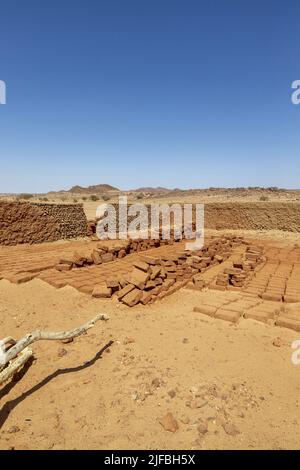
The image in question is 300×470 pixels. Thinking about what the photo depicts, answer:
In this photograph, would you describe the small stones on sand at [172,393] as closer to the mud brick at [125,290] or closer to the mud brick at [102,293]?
Answer: the mud brick at [125,290]

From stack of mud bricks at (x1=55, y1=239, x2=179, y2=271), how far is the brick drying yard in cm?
61

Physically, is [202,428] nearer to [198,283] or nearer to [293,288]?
[198,283]

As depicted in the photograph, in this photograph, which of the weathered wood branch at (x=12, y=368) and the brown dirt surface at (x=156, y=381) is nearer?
the brown dirt surface at (x=156, y=381)

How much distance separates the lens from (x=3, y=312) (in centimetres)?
454

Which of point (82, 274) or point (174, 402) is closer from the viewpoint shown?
point (174, 402)

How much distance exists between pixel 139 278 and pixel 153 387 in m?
2.63

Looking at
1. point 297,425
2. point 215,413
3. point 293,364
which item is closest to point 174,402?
point 215,413

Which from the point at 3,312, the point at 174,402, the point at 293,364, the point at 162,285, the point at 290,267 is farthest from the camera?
the point at 290,267

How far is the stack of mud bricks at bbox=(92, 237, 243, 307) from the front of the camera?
505 cm

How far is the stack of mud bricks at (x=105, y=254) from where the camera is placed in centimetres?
699

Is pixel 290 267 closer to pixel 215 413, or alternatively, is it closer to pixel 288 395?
pixel 288 395

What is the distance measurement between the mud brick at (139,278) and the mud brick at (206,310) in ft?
3.46

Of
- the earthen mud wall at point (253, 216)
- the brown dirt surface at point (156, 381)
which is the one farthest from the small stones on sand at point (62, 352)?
the earthen mud wall at point (253, 216)
